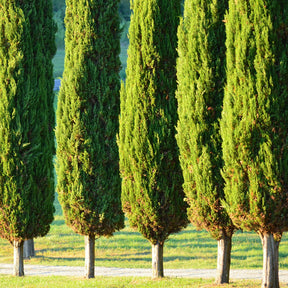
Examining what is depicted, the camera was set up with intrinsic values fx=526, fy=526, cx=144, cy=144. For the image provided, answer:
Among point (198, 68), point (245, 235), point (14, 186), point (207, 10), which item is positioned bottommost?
point (245, 235)

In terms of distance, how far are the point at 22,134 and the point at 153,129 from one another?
4594mm

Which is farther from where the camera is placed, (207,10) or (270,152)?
(207,10)

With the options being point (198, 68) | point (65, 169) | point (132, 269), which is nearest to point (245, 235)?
point (132, 269)

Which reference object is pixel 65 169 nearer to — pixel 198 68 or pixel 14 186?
pixel 14 186

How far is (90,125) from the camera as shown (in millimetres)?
15383

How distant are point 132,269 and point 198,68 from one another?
8.70m

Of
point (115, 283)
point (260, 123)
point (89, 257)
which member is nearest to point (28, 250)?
point (89, 257)

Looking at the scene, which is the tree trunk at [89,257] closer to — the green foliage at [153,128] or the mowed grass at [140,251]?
the green foliage at [153,128]

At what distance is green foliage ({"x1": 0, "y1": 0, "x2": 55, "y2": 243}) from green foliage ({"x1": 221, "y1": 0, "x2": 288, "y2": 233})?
6.87 metres

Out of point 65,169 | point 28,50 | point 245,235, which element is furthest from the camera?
point 245,235

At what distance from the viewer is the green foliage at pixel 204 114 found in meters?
12.7

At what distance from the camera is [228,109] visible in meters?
12.0

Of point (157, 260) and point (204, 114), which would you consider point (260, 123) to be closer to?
point (204, 114)

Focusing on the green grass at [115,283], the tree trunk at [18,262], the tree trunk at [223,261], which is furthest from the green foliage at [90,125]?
the tree trunk at [223,261]
